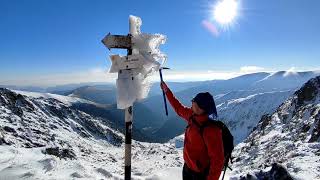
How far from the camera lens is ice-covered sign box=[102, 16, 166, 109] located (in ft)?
24.0

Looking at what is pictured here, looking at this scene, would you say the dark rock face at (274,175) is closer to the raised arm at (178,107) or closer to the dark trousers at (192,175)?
the raised arm at (178,107)

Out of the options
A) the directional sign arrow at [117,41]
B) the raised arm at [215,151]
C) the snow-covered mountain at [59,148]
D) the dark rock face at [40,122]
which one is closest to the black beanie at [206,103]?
the raised arm at [215,151]

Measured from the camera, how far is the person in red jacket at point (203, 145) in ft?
20.3

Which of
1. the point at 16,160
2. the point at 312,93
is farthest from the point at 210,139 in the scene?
the point at 312,93

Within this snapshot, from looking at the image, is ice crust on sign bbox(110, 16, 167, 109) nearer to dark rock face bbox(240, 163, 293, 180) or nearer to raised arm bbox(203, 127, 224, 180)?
raised arm bbox(203, 127, 224, 180)

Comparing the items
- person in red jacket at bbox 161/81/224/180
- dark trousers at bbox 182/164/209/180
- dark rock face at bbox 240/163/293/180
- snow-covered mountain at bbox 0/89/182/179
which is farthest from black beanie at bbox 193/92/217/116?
snow-covered mountain at bbox 0/89/182/179

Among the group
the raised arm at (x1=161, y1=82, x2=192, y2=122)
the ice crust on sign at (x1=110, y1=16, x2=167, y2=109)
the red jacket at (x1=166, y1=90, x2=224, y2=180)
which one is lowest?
the red jacket at (x1=166, y1=90, x2=224, y2=180)

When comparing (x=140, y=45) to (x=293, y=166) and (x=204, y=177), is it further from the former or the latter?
(x=293, y=166)

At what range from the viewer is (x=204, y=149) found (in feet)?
21.5

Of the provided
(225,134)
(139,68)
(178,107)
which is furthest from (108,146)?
(225,134)

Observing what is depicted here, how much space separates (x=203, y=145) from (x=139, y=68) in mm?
2000

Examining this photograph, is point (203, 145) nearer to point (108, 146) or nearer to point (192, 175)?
point (192, 175)

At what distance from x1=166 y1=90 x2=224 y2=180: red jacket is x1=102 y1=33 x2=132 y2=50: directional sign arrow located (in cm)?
179

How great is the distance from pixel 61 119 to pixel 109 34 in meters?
169
